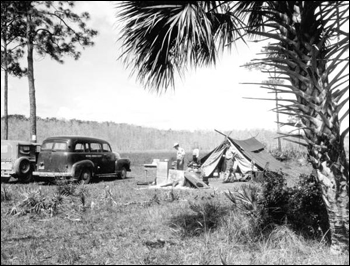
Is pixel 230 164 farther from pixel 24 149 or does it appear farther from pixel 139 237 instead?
pixel 139 237

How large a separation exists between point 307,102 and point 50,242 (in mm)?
4255

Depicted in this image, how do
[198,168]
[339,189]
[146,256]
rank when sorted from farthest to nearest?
1. [198,168]
2. [146,256]
3. [339,189]

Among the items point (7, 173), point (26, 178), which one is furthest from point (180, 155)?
point (7, 173)

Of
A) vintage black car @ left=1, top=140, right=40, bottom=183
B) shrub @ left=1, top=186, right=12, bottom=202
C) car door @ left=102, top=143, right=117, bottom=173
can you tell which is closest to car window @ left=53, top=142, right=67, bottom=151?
vintage black car @ left=1, top=140, right=40, bottom=183

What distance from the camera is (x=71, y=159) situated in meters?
12.7

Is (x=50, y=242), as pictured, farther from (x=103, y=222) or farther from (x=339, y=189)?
(x=339, y=189)

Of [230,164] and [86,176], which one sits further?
[230,164]

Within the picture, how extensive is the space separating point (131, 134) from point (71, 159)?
29805 mm

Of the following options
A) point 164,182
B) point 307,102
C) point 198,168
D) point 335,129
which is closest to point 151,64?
point 307,102

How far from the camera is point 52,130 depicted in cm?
4041

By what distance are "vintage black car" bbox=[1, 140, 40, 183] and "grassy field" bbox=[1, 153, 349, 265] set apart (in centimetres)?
452

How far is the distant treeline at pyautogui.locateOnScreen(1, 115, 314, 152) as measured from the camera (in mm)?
40406

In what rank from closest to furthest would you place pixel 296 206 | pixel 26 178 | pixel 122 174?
pixel 296 206
pixel 26 178
pixel 122 174

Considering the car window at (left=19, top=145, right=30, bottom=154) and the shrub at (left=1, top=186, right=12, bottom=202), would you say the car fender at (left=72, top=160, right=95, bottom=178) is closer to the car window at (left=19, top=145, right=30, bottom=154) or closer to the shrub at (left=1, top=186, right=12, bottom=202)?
the car window at (left=19, top=145, right=30, bottom=154)
